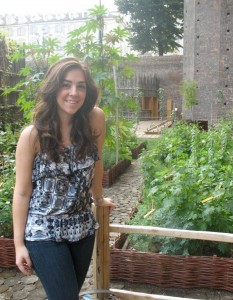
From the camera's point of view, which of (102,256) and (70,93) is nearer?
Answer: (70,93)

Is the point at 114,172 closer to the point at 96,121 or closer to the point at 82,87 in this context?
the point at 96,121

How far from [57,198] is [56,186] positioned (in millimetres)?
54

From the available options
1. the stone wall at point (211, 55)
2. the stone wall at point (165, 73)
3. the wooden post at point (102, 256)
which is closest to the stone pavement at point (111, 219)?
the wooden post at point (102, 256)

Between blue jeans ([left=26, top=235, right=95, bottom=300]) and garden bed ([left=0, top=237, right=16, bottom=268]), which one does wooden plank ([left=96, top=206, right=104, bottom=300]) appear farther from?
garden bed ([left=0, top=237, right=16, bottom=268])

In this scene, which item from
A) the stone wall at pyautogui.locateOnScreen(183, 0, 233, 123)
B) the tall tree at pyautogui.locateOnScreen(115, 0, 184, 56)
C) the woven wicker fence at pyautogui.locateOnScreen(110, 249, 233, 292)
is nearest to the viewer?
the woven wicker fence at pyautogui.locateOnScreen(110, 249, 233, 292)

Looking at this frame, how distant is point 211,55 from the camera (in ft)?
59.7

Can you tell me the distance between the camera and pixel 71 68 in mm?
1682

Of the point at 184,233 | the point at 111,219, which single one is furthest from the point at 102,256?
the point at 111,219

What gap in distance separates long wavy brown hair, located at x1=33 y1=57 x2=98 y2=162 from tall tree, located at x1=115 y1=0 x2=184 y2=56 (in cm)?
2428

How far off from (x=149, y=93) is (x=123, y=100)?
724 inches

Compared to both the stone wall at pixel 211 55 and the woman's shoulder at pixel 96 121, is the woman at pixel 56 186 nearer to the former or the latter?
the woman's shoulder at pixel 96 121

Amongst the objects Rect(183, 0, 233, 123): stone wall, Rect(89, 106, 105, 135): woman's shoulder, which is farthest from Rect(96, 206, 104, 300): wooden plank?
Rect(183, 0, 233, 123): stone wall

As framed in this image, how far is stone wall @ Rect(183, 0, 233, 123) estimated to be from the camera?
17516mm

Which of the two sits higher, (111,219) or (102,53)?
(102,53)
